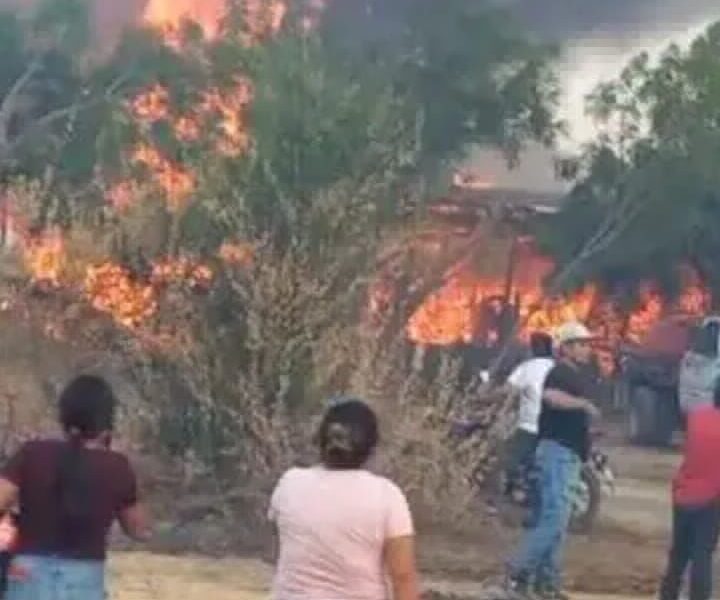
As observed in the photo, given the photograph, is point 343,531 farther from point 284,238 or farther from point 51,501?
point 284,238

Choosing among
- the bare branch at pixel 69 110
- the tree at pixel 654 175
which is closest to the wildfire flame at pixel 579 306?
the tree at pixel 654 175

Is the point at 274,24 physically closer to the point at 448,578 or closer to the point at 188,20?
the point at 188,20

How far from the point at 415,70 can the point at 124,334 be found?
18204 mm

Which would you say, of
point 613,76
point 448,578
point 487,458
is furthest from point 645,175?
point 448,578

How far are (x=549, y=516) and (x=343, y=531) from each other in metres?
5.32

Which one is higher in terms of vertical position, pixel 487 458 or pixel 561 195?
pixel 561 195

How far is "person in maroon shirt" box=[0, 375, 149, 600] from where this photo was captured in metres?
6.46

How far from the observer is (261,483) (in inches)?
543

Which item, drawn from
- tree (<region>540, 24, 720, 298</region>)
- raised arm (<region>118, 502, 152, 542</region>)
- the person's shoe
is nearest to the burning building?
tree (<region>540, 24, 720, 298</region>)

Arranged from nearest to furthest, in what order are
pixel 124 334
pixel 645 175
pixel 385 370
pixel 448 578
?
pixel 448 578, pixel 385 370, pixel 124 334, pixel 645 175

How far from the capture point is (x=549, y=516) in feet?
36.9

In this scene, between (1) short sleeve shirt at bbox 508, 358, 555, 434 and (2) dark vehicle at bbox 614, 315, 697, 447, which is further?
(2) dark vehicle at bbox 614, 315, 697, 447

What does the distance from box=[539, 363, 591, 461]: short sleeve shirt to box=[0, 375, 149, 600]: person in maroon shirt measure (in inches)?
186

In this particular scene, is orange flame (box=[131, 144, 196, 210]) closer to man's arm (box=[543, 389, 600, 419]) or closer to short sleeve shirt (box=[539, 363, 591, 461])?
short sleeve shirt (box=[539, 363, 591, 461])
